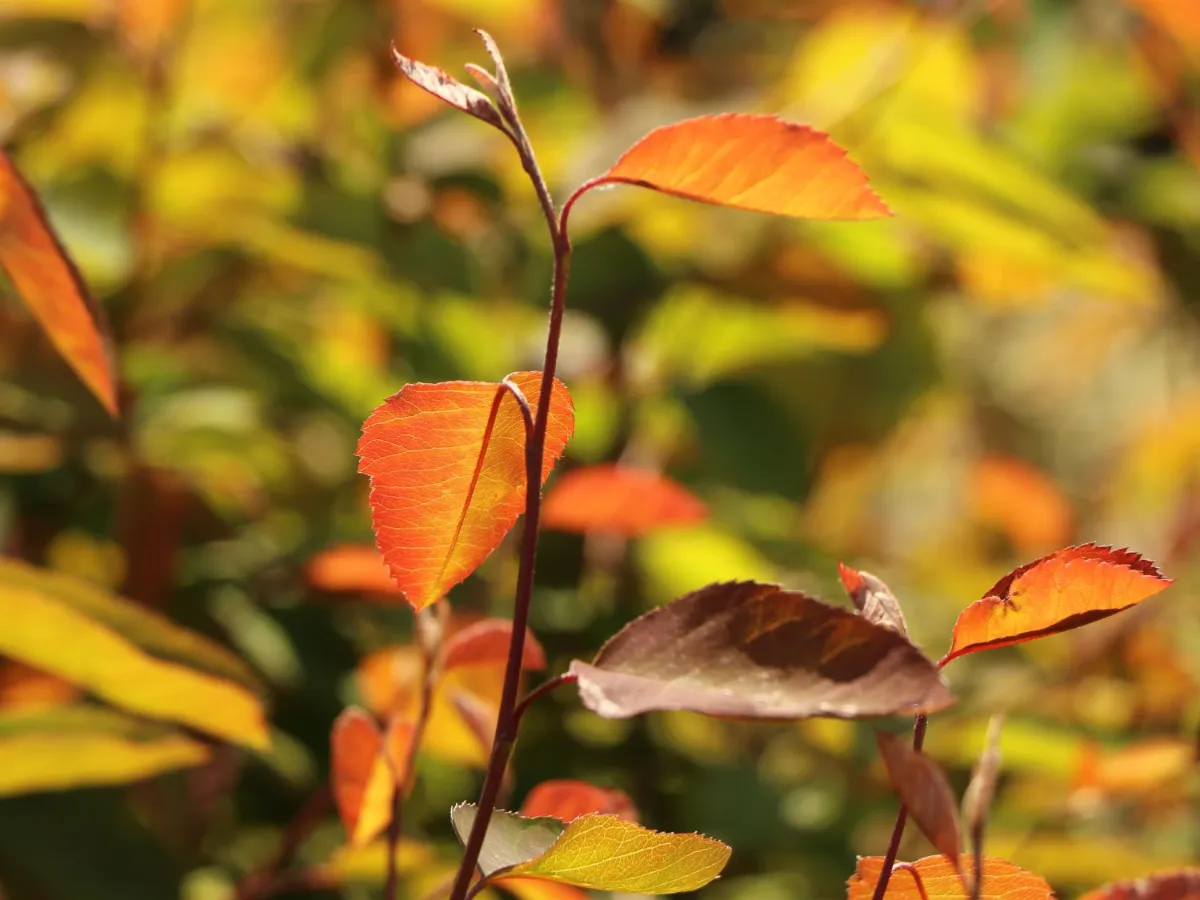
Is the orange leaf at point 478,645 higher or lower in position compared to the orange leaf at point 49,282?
lower

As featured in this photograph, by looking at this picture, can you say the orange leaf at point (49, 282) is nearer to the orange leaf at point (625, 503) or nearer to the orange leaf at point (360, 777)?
the orange leaf at point (360, 777)

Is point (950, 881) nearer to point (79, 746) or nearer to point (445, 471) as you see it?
point (445, 471)

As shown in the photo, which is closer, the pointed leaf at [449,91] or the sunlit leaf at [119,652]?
the pointed leaf at [449,91]

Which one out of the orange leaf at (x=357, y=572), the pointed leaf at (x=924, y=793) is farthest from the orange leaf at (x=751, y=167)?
the orange leaf at (x=357, y=572)

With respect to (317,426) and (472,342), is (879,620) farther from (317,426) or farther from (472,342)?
(317,426)

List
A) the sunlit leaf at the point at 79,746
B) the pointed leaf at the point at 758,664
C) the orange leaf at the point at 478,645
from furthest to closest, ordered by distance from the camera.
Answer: the sunlit leaf at the point at 79,746 < the orange leaf at the point at 478,645 < the pointed leaf at the point at 758,664

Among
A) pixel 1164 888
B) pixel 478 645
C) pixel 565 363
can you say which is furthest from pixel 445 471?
pixel 565 363
